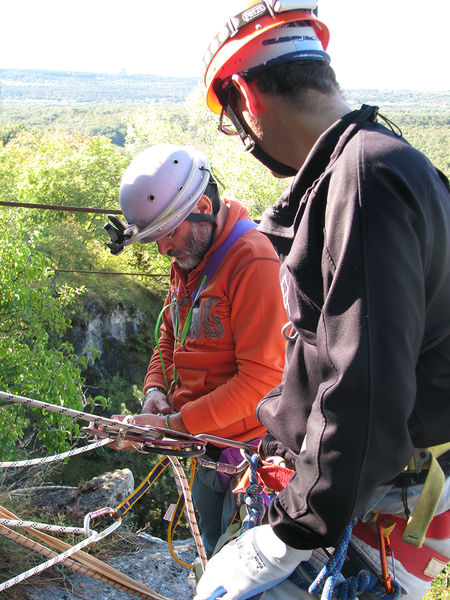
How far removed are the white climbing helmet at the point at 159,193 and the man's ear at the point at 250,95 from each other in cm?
98

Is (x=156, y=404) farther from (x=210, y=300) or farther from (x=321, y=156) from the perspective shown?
(x=321, y=156)

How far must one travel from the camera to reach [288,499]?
3.77ft

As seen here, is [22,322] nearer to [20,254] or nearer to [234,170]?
[20,254]

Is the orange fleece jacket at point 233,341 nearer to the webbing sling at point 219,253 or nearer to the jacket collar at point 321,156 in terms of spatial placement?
the webbing sling at point 219,253

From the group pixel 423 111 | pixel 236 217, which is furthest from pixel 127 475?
pixel 423 111

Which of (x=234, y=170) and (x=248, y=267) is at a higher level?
(x=248, y=267)

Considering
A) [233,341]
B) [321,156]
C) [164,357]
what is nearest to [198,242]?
[233,341]

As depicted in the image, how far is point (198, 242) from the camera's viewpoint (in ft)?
7.77

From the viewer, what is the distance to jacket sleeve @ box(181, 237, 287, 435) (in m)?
2.14

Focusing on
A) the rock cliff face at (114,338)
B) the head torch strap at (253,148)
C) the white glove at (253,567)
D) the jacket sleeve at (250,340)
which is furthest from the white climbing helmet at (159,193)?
the rock cliff face at (114,338)

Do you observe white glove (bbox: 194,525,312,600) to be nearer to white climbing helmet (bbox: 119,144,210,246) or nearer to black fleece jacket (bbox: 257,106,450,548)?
black fleece jacket (bbox: 257,106,450,548)

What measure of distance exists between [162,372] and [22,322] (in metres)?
4.39

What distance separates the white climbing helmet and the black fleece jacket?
119cm

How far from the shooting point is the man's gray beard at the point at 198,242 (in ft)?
7.75
